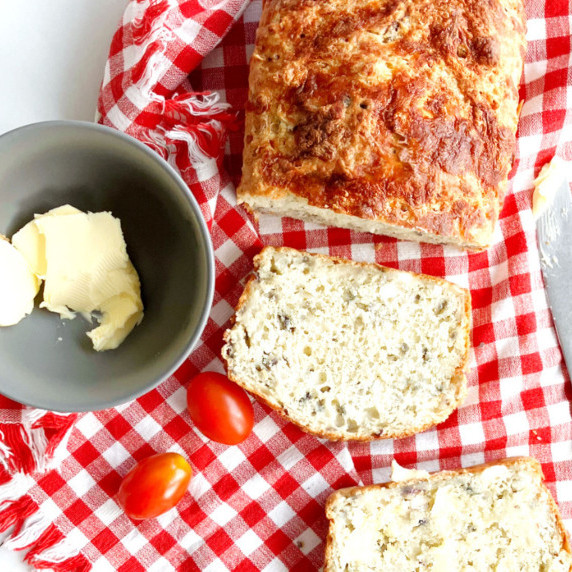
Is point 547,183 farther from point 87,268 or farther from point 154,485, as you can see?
point 154,485

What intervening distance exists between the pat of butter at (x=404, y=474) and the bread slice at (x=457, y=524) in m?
0.02

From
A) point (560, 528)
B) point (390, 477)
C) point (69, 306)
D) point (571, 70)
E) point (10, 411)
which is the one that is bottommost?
point (560, 528)

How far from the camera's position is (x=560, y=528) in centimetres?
346

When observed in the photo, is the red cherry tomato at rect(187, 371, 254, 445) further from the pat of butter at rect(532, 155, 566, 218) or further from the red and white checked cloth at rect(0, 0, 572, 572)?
the pat of butter at rect(532, 155, 566, 218)

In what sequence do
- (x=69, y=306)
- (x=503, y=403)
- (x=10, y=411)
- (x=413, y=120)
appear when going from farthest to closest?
(x=503, y=403) → (x=10, y=411) → (x=69, y=306) → (x=413, y=120)

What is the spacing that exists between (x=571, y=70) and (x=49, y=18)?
2.56 meters

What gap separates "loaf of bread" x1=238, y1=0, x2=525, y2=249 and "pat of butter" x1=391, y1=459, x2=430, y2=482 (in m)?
1.18

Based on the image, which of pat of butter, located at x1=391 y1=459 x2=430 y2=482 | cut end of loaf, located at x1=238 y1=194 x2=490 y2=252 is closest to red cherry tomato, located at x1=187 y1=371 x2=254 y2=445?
pat of butter, located at x1=391 y1=459 x2=430 y2=482

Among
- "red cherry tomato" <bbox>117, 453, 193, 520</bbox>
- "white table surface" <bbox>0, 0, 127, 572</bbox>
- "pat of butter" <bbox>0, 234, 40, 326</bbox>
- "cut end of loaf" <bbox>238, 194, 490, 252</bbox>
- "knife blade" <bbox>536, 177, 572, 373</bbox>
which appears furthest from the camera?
"knife blade" <bbox>536, 177, 572, 373</bbox>

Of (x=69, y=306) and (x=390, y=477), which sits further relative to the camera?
(x=390, y=477)

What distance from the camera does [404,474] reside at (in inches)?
137

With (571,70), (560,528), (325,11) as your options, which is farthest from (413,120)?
(560,528)

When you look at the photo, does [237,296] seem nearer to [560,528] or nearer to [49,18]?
[49,18]

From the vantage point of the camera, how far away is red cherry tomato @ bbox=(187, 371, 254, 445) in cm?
334
